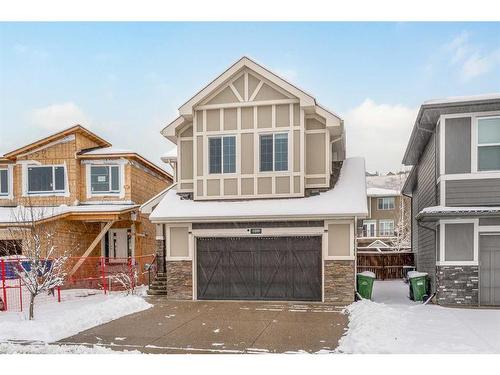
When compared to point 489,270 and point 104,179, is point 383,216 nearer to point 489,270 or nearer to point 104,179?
point 104,179

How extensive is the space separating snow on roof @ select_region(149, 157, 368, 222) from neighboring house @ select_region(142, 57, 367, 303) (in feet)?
0.10

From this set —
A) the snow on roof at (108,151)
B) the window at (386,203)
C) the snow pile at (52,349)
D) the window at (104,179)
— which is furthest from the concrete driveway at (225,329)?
the window at (386,203)

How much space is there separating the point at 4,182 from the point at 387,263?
56.7 feet

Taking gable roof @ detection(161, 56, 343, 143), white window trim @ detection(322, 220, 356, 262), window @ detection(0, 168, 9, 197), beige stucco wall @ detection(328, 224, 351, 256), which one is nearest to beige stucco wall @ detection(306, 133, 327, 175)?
gable roof @ detection(161, 56, 343, 143)

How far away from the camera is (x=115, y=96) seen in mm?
10773

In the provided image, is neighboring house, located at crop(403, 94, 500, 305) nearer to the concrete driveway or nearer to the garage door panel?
the concrete driveway

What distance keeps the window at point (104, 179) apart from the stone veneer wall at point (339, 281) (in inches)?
391

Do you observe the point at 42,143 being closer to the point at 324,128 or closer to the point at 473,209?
the point at 324,128

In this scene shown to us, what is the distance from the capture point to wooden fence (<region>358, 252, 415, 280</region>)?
62.6 feet

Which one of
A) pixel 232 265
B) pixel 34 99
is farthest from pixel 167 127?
pixel 232 265

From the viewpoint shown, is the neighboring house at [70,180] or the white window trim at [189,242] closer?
the white window trim at [189,242]

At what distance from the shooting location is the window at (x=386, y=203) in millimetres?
39281

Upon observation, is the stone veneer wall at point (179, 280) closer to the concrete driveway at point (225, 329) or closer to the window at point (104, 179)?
the concrete driveway at point (225, 329)

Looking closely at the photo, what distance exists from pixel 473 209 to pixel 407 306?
9.87 feet
